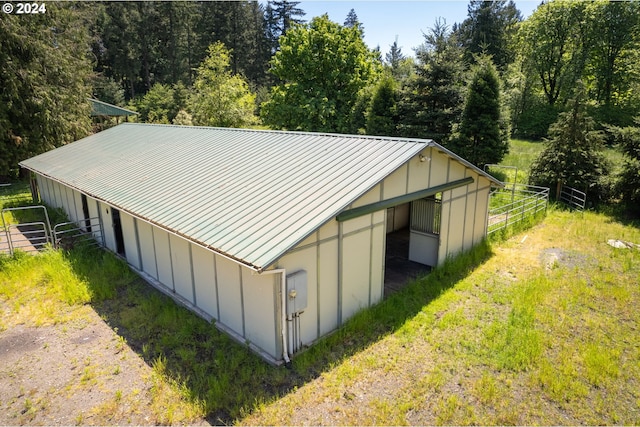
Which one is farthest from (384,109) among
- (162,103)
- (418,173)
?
(162,103)

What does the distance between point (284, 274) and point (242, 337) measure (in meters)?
1.97

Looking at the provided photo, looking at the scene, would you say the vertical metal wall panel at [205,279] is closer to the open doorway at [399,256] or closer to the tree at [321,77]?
the open doorway at [399,256]

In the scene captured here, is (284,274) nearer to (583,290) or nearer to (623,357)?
(623,357)

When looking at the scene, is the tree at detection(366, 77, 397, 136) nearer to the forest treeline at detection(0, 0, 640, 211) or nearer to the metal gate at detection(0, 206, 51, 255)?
the forest treeline at detection(0, 0, 640, 211)

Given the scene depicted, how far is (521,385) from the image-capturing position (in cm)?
646

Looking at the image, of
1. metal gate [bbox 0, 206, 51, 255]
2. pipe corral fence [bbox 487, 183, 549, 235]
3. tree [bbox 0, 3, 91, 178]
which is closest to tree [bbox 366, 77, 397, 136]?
pipe corral fence [bbox 487, 183, 549, 235]

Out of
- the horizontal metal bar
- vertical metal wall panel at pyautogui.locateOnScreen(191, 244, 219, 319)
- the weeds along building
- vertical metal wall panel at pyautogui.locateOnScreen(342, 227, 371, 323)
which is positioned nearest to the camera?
the weeds along building

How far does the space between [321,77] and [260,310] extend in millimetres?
23838

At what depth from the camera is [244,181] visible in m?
9.52

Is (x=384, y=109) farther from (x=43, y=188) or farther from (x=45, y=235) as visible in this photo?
(x=43, y=188)

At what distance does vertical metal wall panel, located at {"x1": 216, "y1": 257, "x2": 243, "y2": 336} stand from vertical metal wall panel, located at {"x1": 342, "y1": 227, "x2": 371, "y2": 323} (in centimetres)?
210

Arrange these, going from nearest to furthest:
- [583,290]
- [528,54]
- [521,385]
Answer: [521,385] → [583,290] → [528,54]

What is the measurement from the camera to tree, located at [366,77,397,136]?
22.3 metres

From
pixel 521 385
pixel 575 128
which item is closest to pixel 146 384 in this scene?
pixel 521 385
